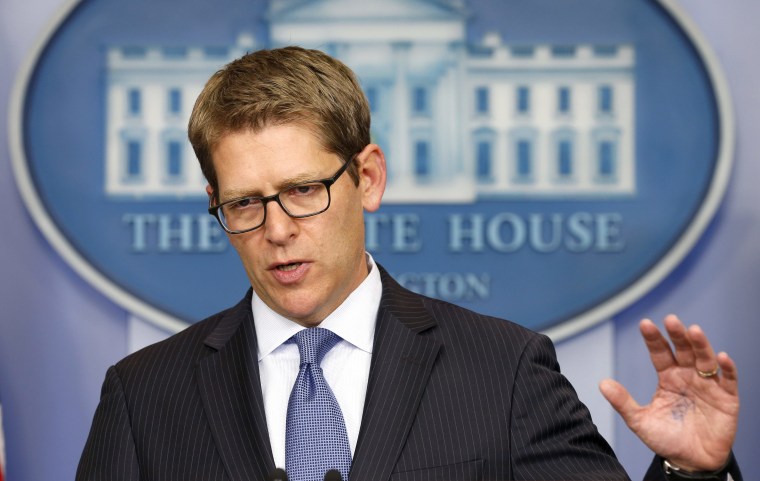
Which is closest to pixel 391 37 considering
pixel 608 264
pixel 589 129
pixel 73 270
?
pixel 589 129

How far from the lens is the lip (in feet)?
6.20

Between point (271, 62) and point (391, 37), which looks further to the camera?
point (391, 37)

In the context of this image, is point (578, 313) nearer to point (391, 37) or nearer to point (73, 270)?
point (391, 37)

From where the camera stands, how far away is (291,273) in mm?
1891

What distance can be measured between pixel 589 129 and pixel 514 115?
0.23 m

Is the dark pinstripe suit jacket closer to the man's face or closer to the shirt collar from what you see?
the shirt collar

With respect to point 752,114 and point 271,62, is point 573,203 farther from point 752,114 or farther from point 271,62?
point 271,62

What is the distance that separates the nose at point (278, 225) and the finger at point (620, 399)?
582 millimetres

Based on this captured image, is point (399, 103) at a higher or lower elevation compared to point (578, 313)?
higher

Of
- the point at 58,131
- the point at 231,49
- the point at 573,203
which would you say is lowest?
the point at 573,203

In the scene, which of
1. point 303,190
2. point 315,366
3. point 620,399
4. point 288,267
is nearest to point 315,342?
point 315,366

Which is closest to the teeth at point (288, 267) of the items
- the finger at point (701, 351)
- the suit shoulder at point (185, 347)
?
the suit shoulder at point (185, 347)

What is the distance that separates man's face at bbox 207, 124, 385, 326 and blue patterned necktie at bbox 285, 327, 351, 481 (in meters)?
0.11

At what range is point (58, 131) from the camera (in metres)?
3.23
